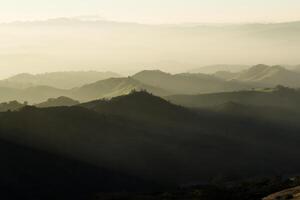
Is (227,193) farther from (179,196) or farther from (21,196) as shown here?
(21,196)

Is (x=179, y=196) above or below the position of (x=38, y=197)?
above

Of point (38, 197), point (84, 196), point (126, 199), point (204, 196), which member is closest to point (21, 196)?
point (38, 197)

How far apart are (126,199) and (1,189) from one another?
76.7 metres

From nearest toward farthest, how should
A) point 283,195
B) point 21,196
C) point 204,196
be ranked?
point 283,195, point 204,196, point 21,196

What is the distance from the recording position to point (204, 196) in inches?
4392

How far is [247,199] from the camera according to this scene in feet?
314

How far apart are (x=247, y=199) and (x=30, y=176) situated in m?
117

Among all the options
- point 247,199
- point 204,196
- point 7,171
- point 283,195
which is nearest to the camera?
point 283,195

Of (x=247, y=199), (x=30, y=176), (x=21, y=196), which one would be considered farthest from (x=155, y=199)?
(x=30, y=176)

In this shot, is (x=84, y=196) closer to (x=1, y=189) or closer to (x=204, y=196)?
(x=1, y=189)

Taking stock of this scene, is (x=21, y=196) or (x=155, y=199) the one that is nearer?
(x=155, y=199)

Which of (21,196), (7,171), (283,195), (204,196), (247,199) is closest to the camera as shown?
(283,195)

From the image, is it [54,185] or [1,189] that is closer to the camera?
[1,189]

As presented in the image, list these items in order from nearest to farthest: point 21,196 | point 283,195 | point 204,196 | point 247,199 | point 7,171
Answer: point 283,195 → point 247,199 → point 204,196 → point 21,196 → point 7,171
